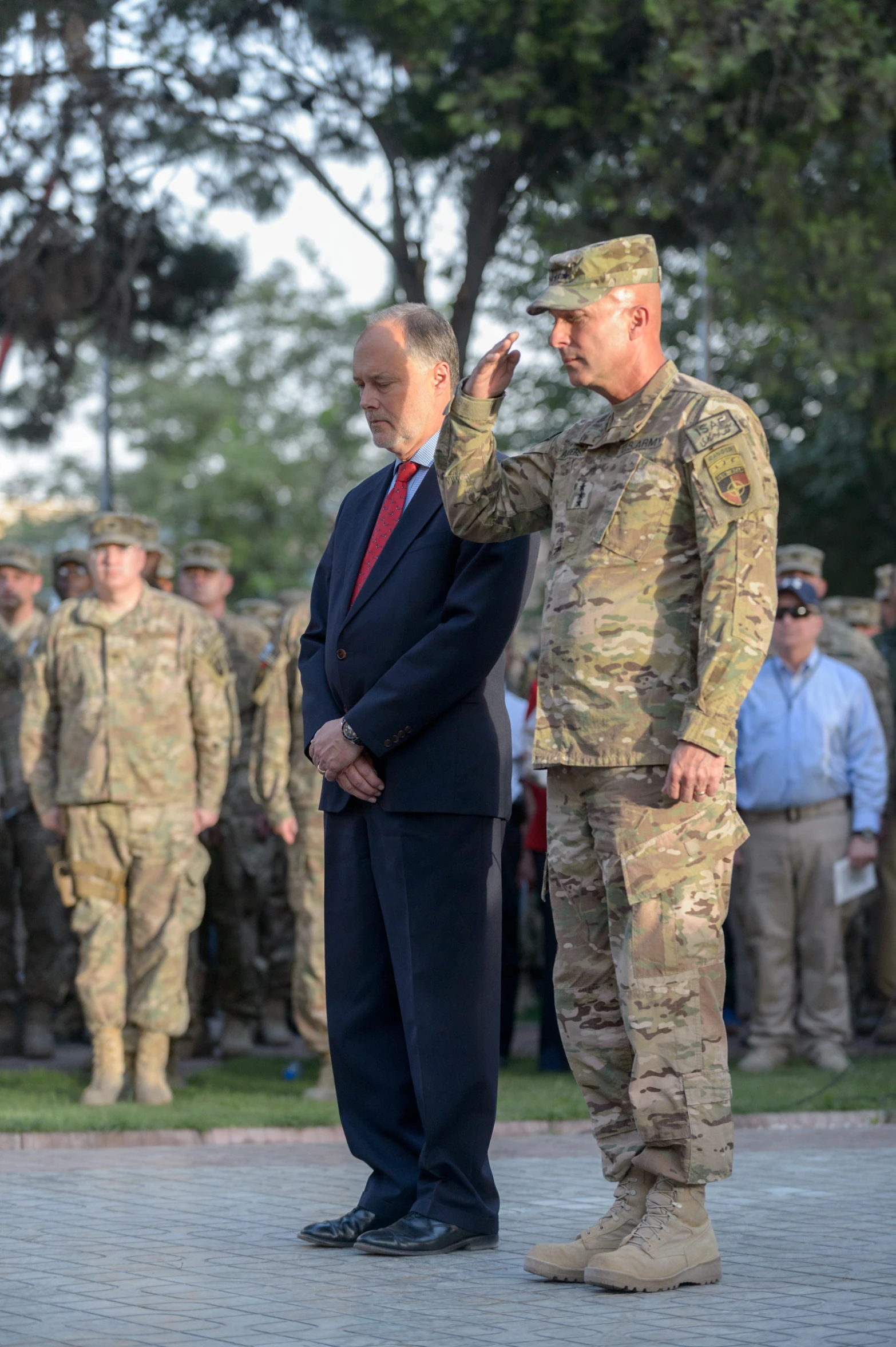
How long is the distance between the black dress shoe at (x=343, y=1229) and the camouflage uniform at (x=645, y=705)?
2.60ft

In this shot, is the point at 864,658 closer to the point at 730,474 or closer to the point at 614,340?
the point at 614,340

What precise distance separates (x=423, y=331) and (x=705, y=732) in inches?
62.4

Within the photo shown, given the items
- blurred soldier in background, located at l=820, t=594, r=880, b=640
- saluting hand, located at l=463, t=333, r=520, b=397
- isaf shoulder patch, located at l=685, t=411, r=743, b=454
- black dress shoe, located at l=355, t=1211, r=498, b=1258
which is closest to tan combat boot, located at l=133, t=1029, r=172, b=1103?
black dress shoe, located at l=355, t=1211, r=498, b=1258

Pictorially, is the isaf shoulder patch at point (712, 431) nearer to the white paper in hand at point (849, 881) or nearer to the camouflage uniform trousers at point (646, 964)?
the camouflage uniform trousers at point (646, 964)

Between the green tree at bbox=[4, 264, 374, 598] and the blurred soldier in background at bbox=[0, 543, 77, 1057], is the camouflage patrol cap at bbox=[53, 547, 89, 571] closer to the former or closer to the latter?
the blurred soldier in background at bbox=[0, 543, 77, 1057]

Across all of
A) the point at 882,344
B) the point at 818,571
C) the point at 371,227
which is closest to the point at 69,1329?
the point at 818,571

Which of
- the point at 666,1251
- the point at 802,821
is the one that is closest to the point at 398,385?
the point at 666,1251

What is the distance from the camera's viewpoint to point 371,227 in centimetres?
1479

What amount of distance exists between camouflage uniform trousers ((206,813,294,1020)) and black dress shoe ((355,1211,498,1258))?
578 cm

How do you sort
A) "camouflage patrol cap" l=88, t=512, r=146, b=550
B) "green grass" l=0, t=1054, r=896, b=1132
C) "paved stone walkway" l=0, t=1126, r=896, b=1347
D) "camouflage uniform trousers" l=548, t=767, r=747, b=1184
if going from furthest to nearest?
"camouflage patrol cap" l=88, t=512, r=146, b=550 < "green grass" l=0, t=1054, r=896, b=1132 < "camouflage uniform trousers" l=548, t=767, r=747, b=1184 < "paved stone walkway" l=0, t=1126, r=896, b=1347

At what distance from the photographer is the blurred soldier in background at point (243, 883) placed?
431 inches

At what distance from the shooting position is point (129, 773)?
9055mm

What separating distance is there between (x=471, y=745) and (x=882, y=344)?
11470 millimetres

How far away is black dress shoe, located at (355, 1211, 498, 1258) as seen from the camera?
507cm
